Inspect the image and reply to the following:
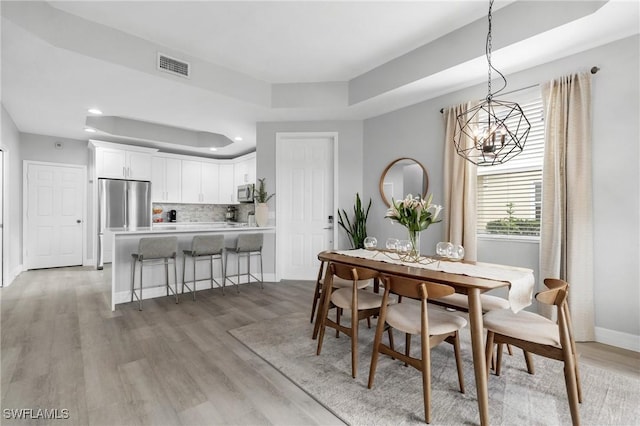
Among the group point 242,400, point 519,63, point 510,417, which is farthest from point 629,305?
point 242,400

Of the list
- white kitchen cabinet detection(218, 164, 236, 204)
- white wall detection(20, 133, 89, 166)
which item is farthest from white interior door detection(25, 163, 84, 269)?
white kitchen cabinet detection(218, 164, 236, 204)

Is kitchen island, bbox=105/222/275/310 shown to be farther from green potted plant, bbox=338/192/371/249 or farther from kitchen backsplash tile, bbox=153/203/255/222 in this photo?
kitchen backsplash tile, bbox=153/203/255/222

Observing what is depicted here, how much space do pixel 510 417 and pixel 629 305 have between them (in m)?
1.83

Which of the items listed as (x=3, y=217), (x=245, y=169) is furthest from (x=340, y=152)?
(x=3, y=217)

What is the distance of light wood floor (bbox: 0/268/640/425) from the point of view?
1773 millimetres

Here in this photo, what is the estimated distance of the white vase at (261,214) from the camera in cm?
480

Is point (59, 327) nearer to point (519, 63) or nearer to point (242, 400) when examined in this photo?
point (242, 400)

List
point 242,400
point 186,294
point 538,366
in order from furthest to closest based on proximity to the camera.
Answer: point 186,294 < point 538,366 < point 242,400

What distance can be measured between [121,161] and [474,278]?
263 inches

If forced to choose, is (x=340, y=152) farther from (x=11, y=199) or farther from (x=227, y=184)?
(x=11, y=199)

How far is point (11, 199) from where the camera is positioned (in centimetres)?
483

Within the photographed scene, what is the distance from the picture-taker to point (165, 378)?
2.11m

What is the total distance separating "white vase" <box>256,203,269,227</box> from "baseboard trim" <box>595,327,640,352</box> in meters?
4.08

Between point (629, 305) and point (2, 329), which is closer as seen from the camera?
point (629, 305)
